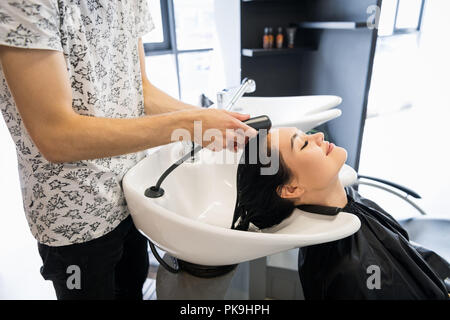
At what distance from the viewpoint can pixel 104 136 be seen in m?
0.70

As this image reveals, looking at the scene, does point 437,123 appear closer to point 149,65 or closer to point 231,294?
point 231,294

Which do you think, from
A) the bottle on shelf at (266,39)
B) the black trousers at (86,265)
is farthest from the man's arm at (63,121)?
the bottle on shelf at (266,39)

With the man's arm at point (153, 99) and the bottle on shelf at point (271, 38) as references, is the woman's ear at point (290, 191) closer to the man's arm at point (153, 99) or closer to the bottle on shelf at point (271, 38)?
the man's arm at point (153, 99)

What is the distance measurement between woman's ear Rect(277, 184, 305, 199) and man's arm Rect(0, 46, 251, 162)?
31 centimetres

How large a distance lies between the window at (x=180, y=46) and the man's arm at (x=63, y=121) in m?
1.90

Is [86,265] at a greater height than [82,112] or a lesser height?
lesser

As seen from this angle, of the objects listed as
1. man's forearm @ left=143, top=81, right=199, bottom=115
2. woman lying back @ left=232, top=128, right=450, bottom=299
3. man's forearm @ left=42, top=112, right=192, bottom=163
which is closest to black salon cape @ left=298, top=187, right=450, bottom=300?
woman lying back @ left=232, top=128, right=450, bottom=299

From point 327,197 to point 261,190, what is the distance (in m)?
0.20

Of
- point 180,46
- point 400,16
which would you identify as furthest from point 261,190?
point 180,46

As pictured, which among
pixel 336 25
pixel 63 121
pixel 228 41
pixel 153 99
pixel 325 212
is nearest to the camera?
pixel 63 121

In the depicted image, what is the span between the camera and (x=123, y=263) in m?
1.10

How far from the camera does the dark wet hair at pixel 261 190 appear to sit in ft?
3.18

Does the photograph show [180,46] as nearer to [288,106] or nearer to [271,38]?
[271,38]

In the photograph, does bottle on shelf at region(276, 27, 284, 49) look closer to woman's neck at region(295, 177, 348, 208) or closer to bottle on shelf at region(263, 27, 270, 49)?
bottle on shelf at region(263, 27, 270, 49)
